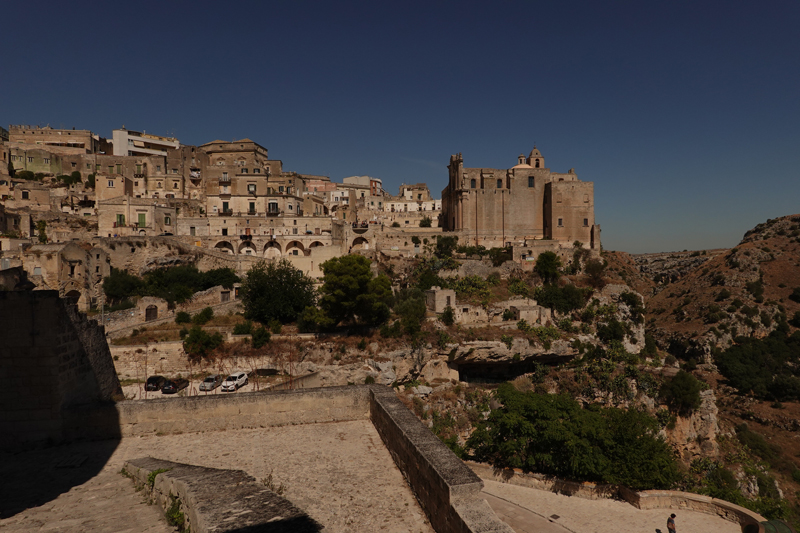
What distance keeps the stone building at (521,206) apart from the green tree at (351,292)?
17.8 metres

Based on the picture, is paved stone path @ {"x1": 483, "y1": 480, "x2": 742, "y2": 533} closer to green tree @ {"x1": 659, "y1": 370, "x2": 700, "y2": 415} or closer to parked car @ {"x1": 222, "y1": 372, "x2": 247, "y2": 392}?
parked car @ {"x1": 222, "y1": 372, "x2": 247, "y2": 392}

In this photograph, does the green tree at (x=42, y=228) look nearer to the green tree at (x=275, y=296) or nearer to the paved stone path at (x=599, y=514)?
the green tree at (x=275, y=296)

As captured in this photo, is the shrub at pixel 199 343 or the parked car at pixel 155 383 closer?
the parked car at pixel 155 383

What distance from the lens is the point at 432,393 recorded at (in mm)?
22984

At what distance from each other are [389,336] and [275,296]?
685cm

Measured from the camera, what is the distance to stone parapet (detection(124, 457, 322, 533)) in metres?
3.84

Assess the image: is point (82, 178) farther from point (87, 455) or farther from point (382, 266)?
point (87, 455)

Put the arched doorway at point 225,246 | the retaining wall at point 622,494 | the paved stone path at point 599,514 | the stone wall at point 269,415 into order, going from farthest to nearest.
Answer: the arched doorway at point 225,246, the retaining wall at point 622,494, the paved stone path at point 599,514, the stone wall at point 269,415

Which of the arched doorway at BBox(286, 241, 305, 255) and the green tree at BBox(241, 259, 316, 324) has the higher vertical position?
the arched doorway at BBox(286, 241, 305, 255)

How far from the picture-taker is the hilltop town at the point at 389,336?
21.9 ft

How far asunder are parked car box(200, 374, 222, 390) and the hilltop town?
0.13 m

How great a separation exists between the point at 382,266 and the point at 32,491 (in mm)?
30676

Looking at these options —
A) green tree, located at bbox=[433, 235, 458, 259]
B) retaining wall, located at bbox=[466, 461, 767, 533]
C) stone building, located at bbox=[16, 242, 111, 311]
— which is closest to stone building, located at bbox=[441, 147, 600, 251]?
green tree, located at bbox=[433, 235, 458, 259]

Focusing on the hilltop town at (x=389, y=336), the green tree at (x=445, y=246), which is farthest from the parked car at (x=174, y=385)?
the green tree at (x=445, y=246)
